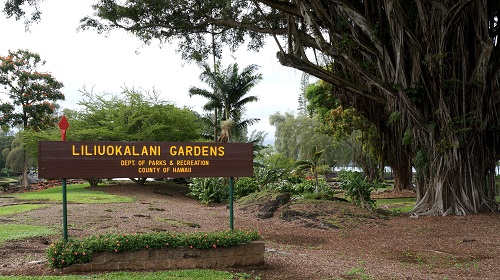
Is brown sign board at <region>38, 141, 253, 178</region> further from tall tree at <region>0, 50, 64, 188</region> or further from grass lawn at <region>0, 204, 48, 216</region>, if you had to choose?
tall tree at <region>0, 50, 64, 188</region>

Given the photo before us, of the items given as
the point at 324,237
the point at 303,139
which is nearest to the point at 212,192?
the point at 324,237

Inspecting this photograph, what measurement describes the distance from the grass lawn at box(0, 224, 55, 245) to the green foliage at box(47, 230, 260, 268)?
2.77 meters

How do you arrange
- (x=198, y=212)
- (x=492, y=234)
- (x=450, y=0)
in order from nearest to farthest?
(x=492, y=234) < (x=450, y=0) < (x=198, y=212)

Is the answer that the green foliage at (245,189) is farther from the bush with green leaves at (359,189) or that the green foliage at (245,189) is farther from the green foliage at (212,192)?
the bush with green leaves at (359,189)

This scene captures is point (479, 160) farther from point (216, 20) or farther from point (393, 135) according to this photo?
point (216, 20)

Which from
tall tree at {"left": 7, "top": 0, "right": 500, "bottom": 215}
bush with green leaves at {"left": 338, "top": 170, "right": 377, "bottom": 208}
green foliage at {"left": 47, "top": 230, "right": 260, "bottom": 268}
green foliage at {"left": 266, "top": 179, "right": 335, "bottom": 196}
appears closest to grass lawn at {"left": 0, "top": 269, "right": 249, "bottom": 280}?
green foliage at {"left": 47, "top": 230, "right": 260, "bottom": 268}

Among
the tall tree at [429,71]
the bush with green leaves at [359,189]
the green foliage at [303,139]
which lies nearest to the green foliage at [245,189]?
the bush with green leaves at [359,189]

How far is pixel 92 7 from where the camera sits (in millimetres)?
16000

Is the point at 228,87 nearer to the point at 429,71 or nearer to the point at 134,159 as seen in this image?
the point at 429,71

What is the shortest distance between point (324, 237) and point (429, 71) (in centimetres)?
517

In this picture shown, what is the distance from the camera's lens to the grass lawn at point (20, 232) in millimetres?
9289

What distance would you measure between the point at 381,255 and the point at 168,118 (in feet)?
58.2

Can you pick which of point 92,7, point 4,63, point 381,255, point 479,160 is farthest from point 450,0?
point 4,63

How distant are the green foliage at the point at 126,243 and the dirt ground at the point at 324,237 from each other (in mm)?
412
